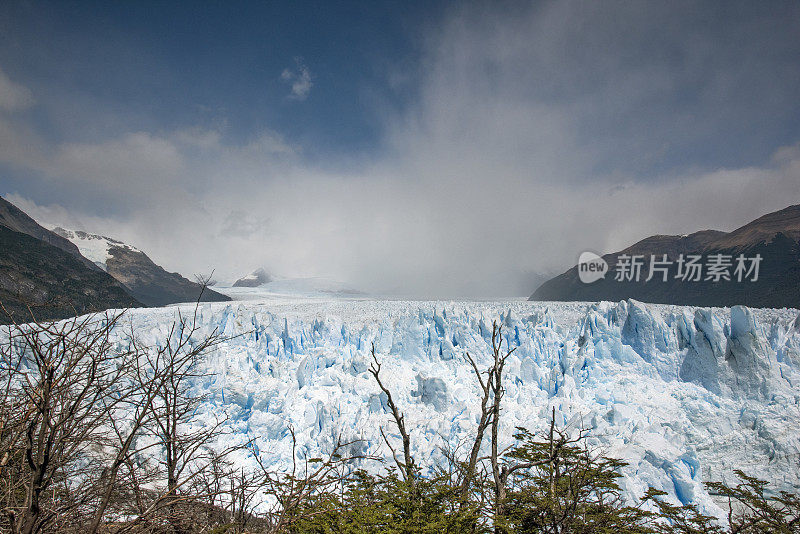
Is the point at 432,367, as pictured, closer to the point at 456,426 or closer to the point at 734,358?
the point at 456,426

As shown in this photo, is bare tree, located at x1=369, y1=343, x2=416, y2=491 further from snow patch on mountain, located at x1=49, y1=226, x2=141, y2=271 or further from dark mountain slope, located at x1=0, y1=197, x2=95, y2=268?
snow patch on mountain, located at x1=49, y1=226, x2=141, y2=271

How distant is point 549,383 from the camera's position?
55.3ft

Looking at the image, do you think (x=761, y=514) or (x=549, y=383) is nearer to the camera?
(x=761, y=514)

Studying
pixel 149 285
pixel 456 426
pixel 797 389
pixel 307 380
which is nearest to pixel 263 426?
pixel 307 380

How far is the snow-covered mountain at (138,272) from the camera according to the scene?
244ft

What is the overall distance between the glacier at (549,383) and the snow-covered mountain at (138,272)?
63.4 meters

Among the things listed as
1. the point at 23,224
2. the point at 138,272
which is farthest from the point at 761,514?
the point at 138,272

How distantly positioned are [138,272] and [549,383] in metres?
90.5

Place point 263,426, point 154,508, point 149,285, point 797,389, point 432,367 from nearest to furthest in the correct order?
point 154,508
point 797,389
point 263,426
point 432,367
point 149,285

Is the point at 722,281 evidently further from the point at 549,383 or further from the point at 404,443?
the point at 404,443

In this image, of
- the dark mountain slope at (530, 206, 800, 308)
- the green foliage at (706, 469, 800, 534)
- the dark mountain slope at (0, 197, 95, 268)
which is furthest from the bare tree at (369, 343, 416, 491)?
the dark mountain slope at (0, 197, 95, 268)

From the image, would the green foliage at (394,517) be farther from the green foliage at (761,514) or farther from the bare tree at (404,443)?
the green foliage at (761,514)

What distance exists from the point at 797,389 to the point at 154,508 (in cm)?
2060

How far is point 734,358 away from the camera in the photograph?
15414 millimetres
